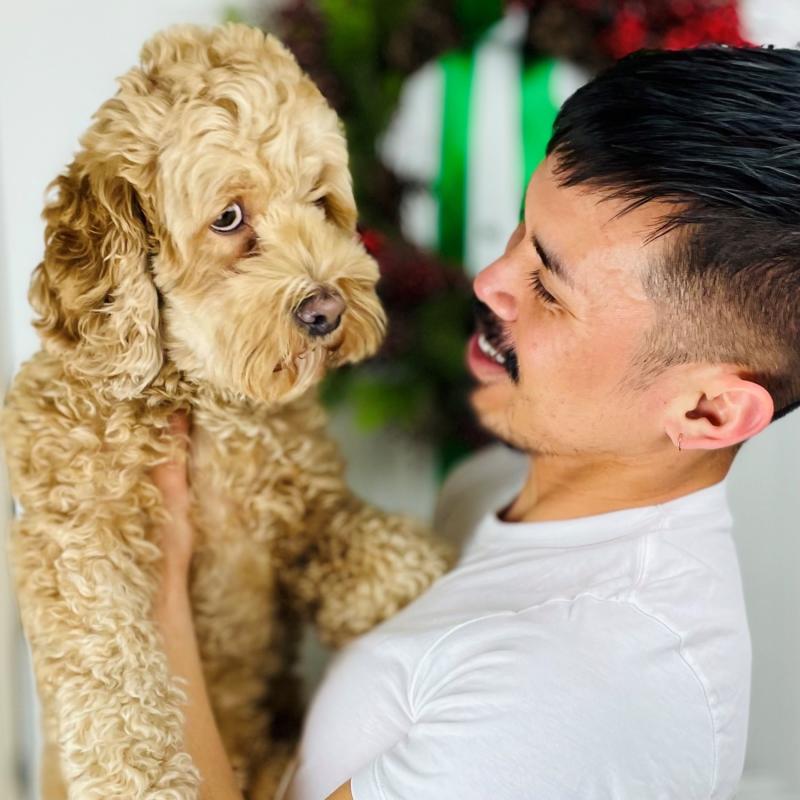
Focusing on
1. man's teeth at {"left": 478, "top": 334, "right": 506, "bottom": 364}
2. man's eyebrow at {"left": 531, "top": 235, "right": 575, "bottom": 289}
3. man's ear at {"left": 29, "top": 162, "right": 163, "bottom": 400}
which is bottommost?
man's teeth at {"left": 478, "top": 334, "right": 506, "bottom": 364}

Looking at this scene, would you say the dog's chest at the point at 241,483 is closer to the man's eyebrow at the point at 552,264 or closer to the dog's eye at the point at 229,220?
the dog's eye at the point at 229,220

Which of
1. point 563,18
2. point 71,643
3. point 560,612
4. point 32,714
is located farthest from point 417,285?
point 32,714

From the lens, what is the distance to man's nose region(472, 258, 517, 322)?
1089mm

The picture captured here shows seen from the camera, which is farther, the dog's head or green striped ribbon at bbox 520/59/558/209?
green striped ribbon at bbox 520/59/558/209

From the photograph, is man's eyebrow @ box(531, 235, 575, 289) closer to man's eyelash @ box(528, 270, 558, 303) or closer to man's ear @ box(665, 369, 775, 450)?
man's eyelash @ box(528, 270, 558, 303)

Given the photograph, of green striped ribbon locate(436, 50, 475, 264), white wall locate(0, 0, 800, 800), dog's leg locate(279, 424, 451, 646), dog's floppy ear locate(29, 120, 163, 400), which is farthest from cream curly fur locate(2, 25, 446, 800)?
green striped ribbon locate(436, 50, 475, 264)

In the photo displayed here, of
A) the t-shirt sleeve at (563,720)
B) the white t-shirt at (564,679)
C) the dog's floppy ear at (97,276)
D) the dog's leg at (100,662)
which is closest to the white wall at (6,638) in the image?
the dog's leg at (100,662)

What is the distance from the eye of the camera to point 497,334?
1.18 m

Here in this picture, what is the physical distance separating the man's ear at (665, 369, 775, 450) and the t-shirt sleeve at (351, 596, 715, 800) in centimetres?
22

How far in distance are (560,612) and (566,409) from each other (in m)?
0.27

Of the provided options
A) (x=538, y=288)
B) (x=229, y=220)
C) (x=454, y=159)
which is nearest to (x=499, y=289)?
(x=538, y=288)

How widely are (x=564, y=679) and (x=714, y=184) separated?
21.5 inches

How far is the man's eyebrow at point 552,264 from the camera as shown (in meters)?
1.02

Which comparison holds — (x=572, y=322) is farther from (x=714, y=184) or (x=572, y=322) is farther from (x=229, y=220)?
(x=229, y=220)
